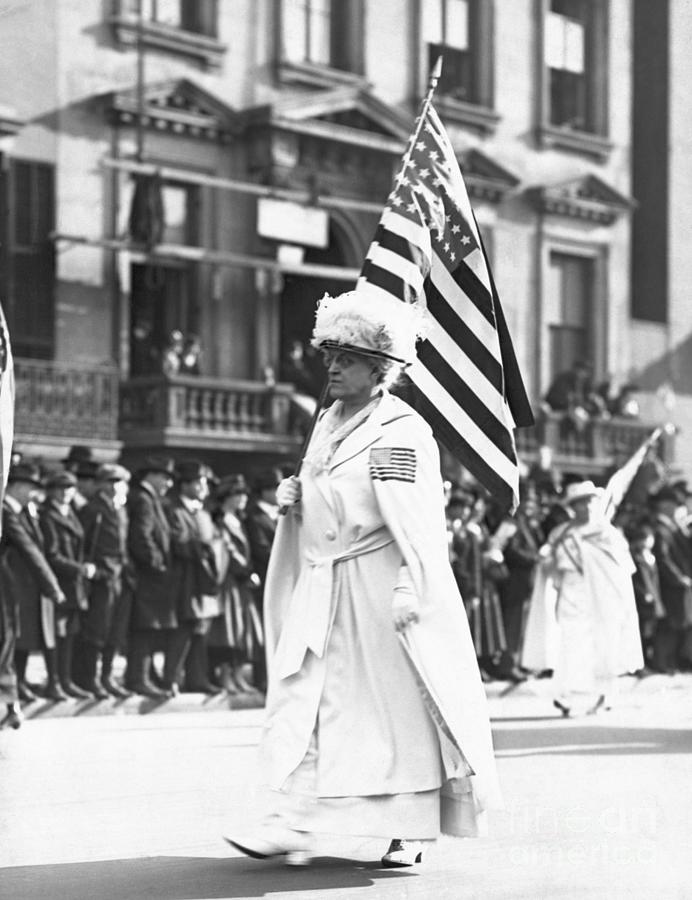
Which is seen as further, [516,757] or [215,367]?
[215,367]

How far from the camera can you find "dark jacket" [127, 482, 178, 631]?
16.7 m

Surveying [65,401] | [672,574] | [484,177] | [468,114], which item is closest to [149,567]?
[672,574]

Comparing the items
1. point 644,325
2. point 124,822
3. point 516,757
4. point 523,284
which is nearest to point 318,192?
point 523,284

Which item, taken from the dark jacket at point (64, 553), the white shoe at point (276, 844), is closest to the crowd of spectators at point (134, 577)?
the dark jacket at point (64, 553)

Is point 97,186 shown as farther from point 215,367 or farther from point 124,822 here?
point 124,822

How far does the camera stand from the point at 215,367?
2845cm

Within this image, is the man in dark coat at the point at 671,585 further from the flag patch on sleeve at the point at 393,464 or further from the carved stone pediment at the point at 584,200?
the flag patch on sleeve at the point at 393,464

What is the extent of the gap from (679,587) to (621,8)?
50.5 feet

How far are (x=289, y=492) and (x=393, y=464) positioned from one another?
0.43 meters

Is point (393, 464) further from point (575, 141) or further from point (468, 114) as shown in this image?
point (575, 141)

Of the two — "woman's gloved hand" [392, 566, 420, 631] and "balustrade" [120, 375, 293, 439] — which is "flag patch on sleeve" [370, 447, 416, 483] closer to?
"woman's gloved hand" [392, 566, 420, 631]

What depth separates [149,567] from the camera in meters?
16.7

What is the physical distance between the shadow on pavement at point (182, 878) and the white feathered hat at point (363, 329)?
6.45ft

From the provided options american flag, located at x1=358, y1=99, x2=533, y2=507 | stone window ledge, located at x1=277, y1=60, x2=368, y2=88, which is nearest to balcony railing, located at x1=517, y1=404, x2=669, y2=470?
stone window ledge, located at x1=277, y1=60, x2=368, y2=88
